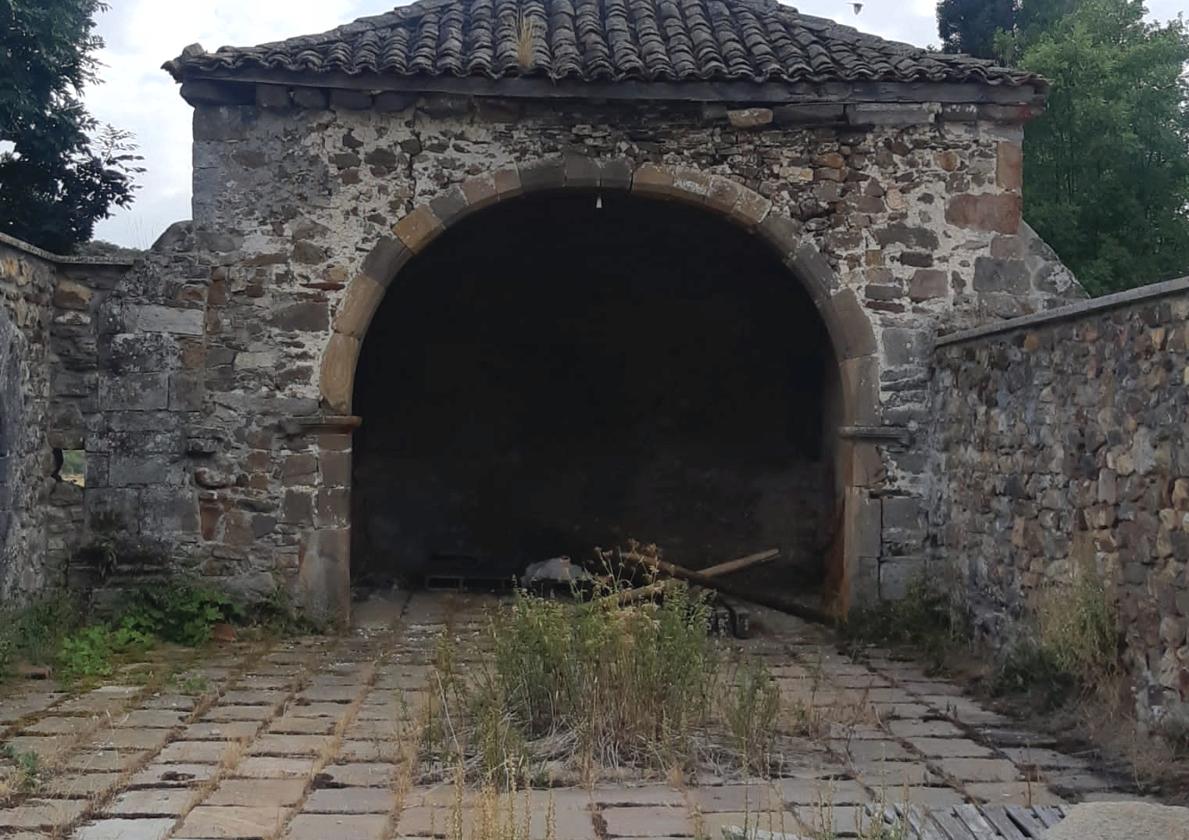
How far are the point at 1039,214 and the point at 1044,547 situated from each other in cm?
901

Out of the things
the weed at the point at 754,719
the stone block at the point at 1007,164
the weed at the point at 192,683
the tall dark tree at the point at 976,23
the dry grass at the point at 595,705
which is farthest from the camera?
the tall dark tree at the point at 976,23

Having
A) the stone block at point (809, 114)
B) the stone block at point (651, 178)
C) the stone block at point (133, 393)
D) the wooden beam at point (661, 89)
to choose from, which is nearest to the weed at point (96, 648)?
the stone block at point (133, 393)

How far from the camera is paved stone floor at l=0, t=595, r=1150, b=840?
390 centimetres

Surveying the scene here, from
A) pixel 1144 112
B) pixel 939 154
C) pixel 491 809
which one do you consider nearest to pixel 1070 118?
pixel 1144 112

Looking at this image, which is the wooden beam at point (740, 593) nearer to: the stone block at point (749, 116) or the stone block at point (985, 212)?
the stone block at point (985, 212)

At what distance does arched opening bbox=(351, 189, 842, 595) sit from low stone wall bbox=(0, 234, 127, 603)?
305cm

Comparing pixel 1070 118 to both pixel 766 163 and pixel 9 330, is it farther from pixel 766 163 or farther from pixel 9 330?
pixel 9 330

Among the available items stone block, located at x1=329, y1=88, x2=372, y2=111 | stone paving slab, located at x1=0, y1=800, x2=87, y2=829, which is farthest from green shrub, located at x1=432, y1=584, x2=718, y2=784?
stone block, located at x1=329, y1=88, x2=372, y2=111

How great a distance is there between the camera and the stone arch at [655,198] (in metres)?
7.40

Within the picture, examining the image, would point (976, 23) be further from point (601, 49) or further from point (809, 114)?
point (601, 49)

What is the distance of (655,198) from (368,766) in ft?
13.8

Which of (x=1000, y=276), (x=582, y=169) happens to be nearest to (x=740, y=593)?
(x=1000, y=276)

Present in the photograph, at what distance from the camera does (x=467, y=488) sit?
1039 cm

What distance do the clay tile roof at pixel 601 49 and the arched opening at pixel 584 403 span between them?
6.02 ft
